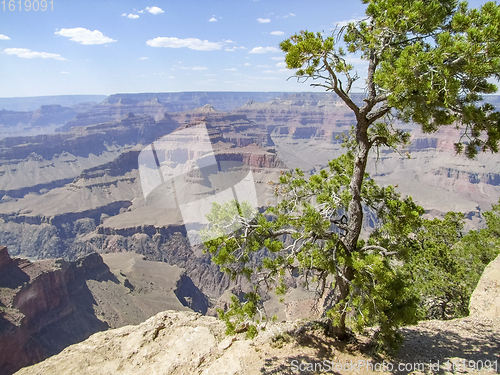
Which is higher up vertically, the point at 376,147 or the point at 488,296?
the point at 376,147

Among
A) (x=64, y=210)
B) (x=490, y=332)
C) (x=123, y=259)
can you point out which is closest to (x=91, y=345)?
(x=490, y=332)

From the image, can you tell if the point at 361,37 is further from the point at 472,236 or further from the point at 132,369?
the point at 472,236

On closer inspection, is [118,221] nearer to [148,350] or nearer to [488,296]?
[148,350]

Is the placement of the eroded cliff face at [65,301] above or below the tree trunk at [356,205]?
below

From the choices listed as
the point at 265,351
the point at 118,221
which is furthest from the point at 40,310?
Result: the point at 118,221

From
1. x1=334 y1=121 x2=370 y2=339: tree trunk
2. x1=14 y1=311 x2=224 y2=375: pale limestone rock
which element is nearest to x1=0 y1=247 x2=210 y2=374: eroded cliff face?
x1=14 y1=311 x2=224 y2=375: pale limestone rock

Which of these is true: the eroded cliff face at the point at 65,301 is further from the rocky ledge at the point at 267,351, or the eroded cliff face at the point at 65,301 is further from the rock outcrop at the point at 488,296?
the rock outcrop at the point at 488,296

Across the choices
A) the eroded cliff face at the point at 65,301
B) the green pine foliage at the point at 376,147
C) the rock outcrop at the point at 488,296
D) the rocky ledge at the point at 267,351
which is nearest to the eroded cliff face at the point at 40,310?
the eroded cliff face at the point at 65,301
